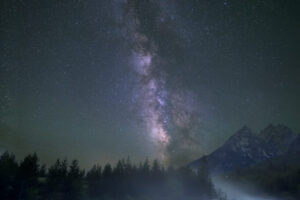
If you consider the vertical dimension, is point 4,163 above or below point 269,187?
above

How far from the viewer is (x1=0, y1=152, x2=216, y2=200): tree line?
48.8 meters

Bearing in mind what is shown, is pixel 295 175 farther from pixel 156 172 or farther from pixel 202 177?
pixel 156 172

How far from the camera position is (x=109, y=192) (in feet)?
237

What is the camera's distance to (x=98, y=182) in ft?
237

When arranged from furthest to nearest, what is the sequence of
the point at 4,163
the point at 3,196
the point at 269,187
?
1. the point at 269,187
2. the point at 4,163
3. the point at 3,196

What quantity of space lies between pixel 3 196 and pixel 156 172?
195ft

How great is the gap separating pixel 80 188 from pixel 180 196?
4428 centimetres

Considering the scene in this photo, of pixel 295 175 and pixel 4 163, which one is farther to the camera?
pixel 295 175

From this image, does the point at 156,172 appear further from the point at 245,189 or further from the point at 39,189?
the point at 245,189

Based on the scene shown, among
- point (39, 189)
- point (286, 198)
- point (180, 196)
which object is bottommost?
point (286, 198)

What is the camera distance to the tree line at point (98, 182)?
48750mm

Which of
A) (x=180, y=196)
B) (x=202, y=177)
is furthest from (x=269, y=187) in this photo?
(x=180, y=196)

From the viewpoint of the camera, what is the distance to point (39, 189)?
52750 millimetres

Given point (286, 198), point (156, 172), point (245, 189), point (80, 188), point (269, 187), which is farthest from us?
point (245, 189)
